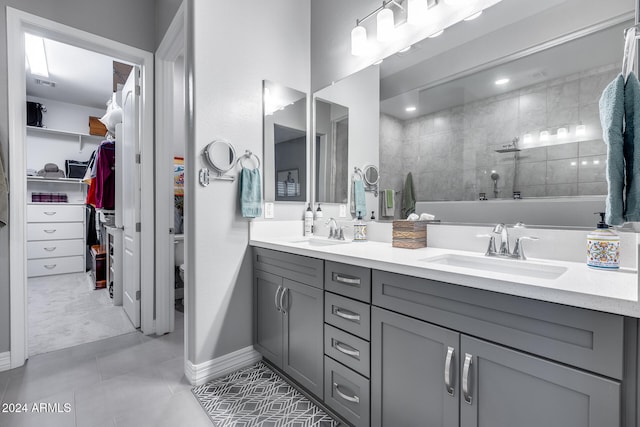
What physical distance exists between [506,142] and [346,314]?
107 centimetres

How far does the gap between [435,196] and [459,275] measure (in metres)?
0.77

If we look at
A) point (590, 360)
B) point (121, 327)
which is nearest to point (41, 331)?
point (121, 327)

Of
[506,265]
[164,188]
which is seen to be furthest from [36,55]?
[506,265]

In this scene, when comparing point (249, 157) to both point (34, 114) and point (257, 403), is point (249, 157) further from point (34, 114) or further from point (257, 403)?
point (34, 114)

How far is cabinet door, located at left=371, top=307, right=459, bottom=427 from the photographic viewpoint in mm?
991

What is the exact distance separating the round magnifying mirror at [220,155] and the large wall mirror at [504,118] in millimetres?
994

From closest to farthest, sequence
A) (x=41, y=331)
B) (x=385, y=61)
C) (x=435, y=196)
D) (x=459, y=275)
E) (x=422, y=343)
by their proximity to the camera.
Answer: (x=459, y=275)
(x=422, y=343)
(x=435, y=196)
(x=385, y=61)
(x=41, y=331)

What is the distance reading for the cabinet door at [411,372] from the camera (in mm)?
991

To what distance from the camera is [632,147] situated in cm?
81

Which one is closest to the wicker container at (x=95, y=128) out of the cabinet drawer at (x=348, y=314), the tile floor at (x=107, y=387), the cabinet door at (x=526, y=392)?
the tile floor at (x=107, y=387)

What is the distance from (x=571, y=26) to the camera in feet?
4.01

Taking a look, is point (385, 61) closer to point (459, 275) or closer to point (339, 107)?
point (339, 107)

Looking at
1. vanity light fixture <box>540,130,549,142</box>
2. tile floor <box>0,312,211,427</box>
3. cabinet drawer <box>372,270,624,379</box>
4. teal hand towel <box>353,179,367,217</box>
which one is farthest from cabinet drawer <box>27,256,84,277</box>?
vanity light fixture <box>540,130,549,142</box>

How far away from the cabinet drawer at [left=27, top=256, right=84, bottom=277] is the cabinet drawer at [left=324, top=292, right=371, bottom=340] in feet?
15.9
